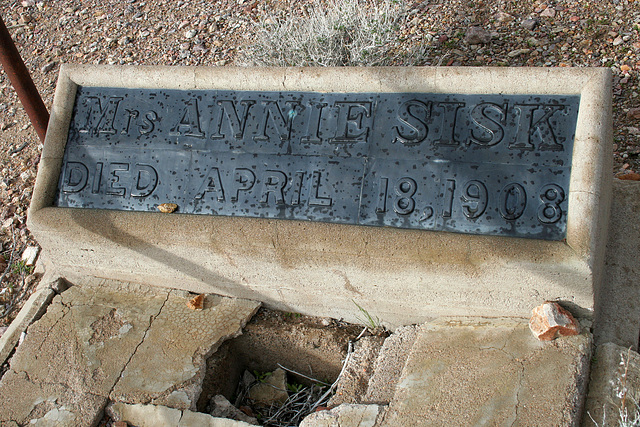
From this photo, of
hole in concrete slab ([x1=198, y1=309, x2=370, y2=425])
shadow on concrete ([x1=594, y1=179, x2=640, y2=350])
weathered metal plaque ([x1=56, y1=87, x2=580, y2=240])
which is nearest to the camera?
weathered metal plaque ([x1=56, y1=87, x2=580, y2=240])

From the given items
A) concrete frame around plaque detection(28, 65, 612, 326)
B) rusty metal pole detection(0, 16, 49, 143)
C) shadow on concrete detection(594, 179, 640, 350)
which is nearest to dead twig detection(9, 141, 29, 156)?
rusty metal pole detection(0, 16, 49, 143)

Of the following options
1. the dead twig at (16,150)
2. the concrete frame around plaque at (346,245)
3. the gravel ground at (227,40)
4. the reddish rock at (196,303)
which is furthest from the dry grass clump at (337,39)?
the reddish rock at (196,303)

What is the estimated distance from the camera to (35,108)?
3.44m

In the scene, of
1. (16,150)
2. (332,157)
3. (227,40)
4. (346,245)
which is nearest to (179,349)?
(346,245)

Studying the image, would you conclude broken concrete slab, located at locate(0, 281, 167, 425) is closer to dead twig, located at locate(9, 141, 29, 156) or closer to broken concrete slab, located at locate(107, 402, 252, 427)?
broken concrete slab, located at locate(107, 402, 252, 427)

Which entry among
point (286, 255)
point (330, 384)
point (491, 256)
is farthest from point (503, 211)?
point (330, 384)

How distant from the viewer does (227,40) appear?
5211 millimetres

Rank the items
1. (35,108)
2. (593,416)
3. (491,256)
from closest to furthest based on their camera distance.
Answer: (593,416)
(491,256)
(35,108)

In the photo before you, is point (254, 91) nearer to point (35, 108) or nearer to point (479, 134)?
point (479, 134)

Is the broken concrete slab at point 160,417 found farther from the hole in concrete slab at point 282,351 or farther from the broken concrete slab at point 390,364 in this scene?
the broken concrete slab at point 390,364

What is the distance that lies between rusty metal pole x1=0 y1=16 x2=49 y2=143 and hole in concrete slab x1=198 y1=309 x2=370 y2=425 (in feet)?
6.03

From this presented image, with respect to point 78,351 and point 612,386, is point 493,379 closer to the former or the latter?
point 612,386

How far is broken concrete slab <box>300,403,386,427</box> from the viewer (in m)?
2.36

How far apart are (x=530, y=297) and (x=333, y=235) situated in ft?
3.14
